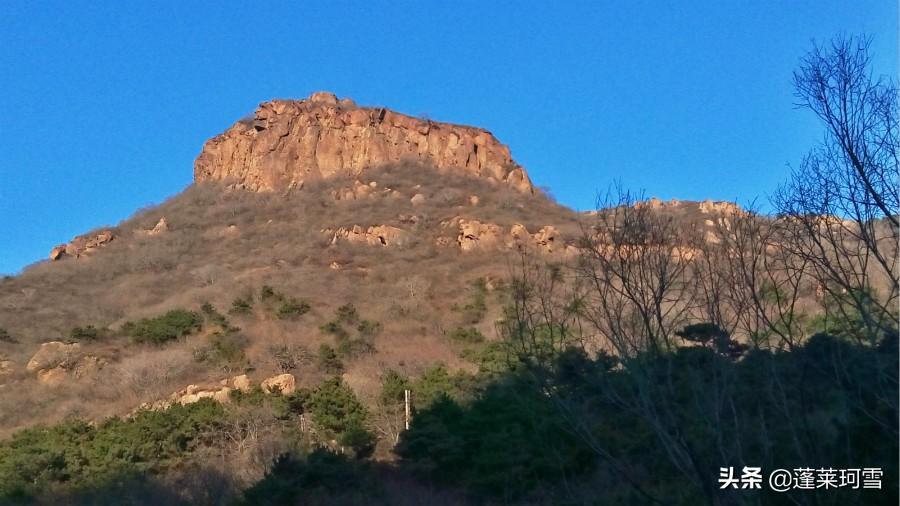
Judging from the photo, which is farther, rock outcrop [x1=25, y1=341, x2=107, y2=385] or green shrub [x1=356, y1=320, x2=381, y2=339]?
green shrub [x1=356, y1=320, x2=381, y2=339]

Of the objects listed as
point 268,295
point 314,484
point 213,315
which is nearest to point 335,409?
point 314,484

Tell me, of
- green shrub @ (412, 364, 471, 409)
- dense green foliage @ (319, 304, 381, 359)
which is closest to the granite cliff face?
dense green foliage @ (319, 304, 381, 359)

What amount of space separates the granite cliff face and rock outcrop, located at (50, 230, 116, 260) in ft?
34.7

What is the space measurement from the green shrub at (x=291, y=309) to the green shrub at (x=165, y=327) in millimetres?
3271

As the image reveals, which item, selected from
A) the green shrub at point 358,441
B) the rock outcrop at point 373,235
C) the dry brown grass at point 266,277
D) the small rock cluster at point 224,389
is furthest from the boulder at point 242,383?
the rock outcrop at point 373,235

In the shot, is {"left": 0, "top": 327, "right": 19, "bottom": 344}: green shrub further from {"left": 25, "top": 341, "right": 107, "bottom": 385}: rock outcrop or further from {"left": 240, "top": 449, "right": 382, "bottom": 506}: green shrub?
{"left": 240, "top": 449, "right": 382, "bottom": 506}: green shrub

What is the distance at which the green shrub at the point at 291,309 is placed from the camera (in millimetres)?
31280

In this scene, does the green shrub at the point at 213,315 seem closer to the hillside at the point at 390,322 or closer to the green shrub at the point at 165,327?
the hillside at the point at 390,322

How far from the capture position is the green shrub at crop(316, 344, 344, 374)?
25.5m

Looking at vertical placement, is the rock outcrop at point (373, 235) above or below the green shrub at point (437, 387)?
above

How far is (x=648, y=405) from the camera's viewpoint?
6.29 m

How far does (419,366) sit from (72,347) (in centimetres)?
1385

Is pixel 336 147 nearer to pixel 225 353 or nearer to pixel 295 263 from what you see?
pixel 295 263

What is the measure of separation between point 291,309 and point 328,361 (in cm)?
657
